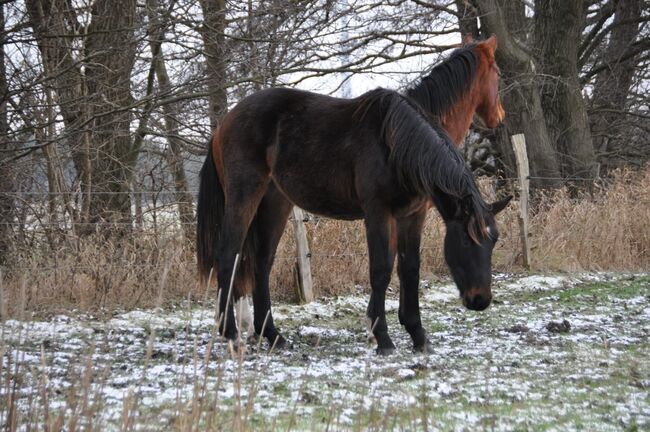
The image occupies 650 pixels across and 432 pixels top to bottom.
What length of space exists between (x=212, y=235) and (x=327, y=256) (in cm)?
262

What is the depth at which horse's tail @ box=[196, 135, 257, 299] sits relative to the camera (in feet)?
18.8

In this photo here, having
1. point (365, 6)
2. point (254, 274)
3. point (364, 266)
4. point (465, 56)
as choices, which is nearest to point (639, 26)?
point (365, 6)

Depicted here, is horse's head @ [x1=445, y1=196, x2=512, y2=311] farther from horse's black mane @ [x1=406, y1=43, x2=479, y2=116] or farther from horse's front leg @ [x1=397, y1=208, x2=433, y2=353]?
horse's black mane @ [x1=406, y1=43, x2=479, y2=116]

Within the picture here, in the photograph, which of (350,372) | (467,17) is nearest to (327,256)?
(350,372)

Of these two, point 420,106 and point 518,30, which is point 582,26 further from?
point 420,106

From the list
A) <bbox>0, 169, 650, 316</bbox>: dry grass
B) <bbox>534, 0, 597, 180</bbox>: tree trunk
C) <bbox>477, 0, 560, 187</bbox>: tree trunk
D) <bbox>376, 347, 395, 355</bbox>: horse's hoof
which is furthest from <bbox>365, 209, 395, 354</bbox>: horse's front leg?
<bbox>534, 0, 597, 180</bbox>: tree trunk

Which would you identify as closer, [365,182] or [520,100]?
[365,182]

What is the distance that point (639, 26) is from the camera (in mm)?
16000

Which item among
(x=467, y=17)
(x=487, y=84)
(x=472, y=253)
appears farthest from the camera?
(x=467, y=17)

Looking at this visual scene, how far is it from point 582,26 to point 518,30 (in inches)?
59.6

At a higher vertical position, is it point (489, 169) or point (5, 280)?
point (489, 169)

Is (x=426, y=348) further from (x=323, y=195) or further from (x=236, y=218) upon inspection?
(x=236, y=218)

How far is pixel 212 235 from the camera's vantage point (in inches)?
232

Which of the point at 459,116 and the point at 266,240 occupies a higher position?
the point at 459,116
